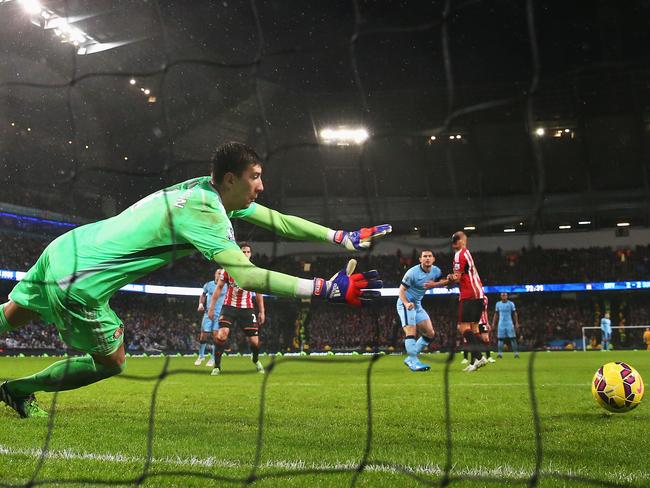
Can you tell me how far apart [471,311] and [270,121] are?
15.5 m

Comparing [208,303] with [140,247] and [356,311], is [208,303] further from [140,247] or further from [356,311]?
[356,311]

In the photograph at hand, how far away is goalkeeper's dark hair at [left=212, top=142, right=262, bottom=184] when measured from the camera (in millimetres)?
3426

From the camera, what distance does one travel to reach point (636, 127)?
25219 mm

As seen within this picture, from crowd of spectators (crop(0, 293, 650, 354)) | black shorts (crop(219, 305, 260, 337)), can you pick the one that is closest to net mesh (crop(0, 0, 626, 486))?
black shorts (crop(219, 305, 260, 337))

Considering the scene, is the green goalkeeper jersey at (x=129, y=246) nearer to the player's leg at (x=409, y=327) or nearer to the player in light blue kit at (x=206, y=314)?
the player's leg at (x=409, y=327)

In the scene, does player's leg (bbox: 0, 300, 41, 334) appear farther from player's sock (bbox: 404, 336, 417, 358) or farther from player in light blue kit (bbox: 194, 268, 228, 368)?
player in light blue kit (bbox: 194, 268, 228, 368)

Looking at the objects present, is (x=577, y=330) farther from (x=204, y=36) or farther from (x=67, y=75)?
(x=67, y=75)

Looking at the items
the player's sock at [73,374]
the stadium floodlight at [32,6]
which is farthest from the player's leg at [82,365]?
the stadium floodlight at [32,6]

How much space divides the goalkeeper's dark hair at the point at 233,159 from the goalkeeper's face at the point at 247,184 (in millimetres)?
25

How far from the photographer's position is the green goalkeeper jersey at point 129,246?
3.35m

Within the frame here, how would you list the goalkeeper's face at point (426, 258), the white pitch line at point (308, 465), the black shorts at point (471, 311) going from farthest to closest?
the black shorts at point (471, 311) < the goalkeeper's face at point (426, 258) < the white pitch line at point (308, 465)

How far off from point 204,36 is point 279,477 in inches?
718

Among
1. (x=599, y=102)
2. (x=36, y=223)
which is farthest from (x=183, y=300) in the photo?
(x=599, y=102)

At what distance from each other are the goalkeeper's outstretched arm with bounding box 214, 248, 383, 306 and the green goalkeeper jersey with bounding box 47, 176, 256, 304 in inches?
14.5
